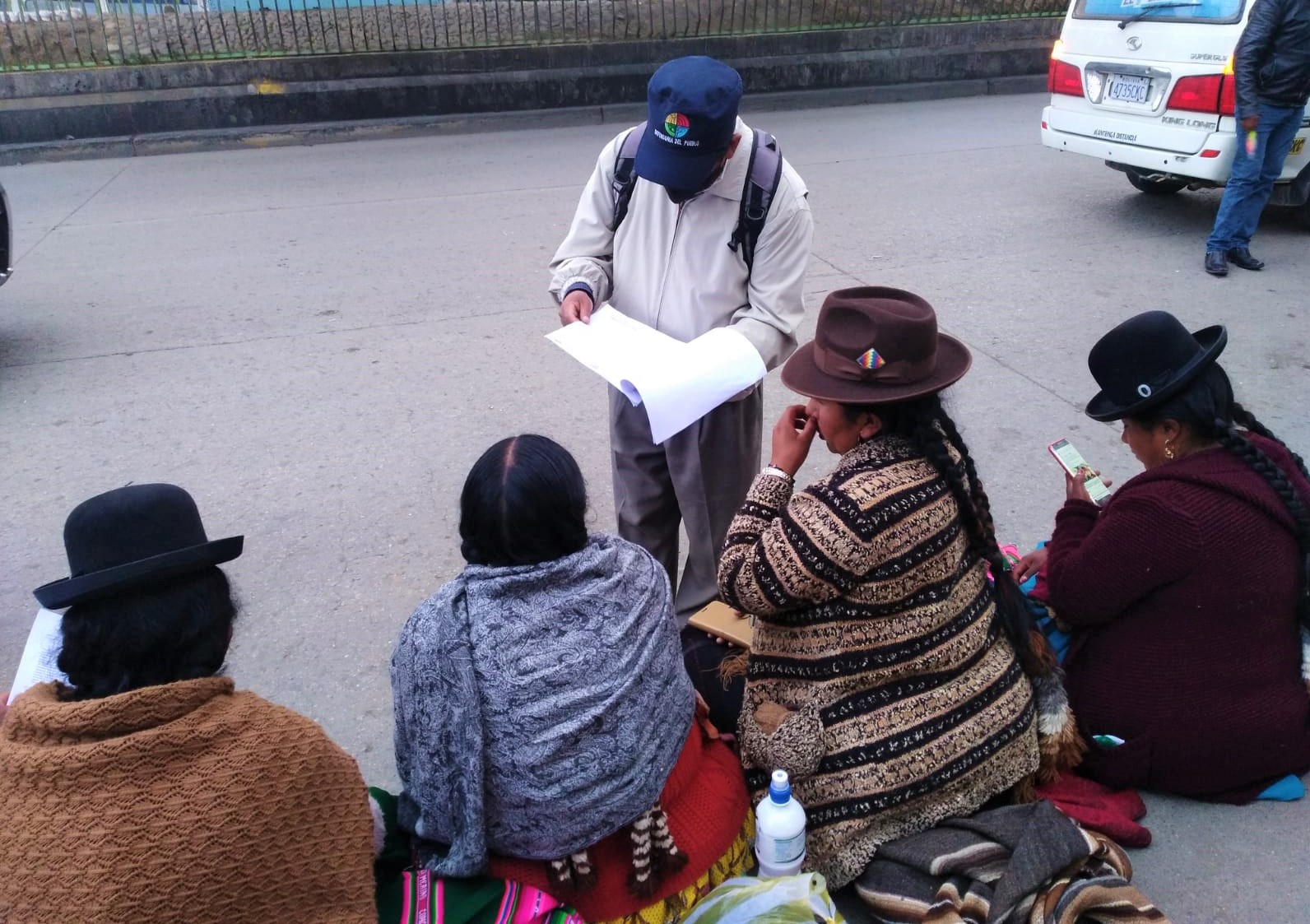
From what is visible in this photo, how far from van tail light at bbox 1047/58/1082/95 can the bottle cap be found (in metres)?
6.78

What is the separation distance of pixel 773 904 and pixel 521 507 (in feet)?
2.79

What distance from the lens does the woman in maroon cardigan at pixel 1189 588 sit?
235 centimetres

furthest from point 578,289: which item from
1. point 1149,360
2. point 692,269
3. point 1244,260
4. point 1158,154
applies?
point 1158,154

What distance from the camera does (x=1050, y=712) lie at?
2424 mm

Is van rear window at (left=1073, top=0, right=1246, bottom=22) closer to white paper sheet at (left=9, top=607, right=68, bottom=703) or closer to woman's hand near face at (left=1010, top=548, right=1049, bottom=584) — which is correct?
woman's hand near face at (left=1010, top=548, right=1049, bottom=584)

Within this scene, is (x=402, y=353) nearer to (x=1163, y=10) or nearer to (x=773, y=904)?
(x=773, y=904)

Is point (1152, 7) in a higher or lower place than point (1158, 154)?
higher

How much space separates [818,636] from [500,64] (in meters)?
11.6

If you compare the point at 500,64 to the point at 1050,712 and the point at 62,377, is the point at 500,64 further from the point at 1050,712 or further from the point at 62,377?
the point at 1050,712

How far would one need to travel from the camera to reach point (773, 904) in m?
1.97

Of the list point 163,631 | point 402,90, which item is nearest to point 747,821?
point 163,631

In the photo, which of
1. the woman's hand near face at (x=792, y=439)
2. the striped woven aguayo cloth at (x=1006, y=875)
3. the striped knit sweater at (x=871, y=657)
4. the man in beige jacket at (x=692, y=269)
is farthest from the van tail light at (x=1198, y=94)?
the striped woven aguayo cloth at (x=1006, y=875)

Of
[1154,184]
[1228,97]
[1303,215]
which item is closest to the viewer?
[1228,97]

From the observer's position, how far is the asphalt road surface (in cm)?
338
